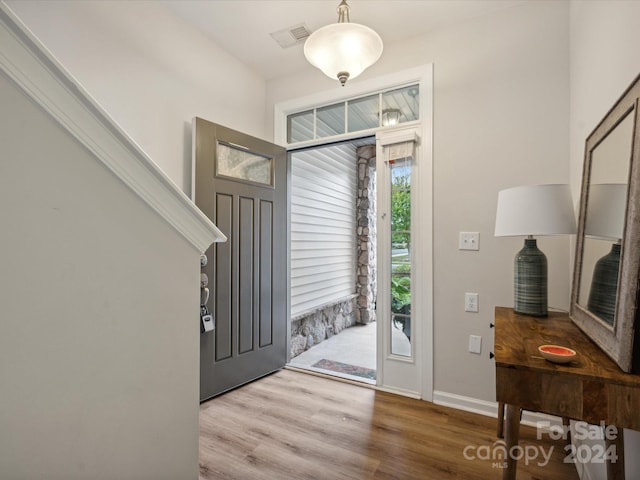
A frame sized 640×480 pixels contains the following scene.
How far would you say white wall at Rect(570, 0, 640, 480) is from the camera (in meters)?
1.14

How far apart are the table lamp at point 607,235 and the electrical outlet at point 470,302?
103cm

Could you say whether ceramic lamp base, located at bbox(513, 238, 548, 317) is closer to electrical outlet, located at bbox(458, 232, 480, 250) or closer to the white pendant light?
electrical outlet, located at bbox(458, 232, 480, 250)

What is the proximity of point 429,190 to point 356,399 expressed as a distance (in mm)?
1695

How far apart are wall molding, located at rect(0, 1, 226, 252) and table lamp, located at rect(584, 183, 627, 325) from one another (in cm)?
139

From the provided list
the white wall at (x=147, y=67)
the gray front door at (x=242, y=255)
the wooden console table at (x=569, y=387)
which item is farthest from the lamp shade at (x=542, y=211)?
the white wall at (x=147, y=67)

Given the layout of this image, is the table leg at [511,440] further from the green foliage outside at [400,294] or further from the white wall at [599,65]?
the green foliage outside at [400,294]

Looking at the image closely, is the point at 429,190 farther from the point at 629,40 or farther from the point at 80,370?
the point at 80,370

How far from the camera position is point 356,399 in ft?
7.98

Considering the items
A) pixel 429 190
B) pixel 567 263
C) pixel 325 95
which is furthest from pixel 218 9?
pixel 567 263

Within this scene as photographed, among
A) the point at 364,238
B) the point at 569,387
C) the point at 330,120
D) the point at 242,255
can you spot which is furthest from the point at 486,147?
the point at 364,238

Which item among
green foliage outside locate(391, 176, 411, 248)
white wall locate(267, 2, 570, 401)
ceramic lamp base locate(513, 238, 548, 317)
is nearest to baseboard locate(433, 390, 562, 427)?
white wall locate(267, 2, 570, 401)

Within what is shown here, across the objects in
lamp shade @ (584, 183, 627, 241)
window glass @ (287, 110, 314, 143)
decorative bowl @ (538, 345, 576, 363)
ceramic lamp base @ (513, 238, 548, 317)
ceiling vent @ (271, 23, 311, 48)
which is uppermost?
ceiling vent @ (271, 23, 311, 48)

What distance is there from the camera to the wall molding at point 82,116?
0.66 meters

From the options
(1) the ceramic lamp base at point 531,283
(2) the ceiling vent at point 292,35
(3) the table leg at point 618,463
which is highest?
(2) the ceiling vent at point 292,35
